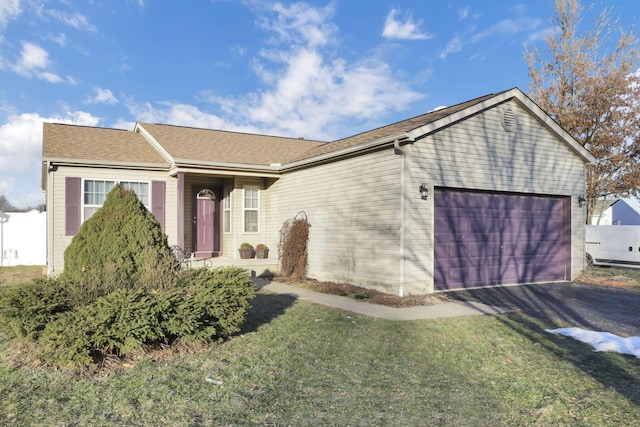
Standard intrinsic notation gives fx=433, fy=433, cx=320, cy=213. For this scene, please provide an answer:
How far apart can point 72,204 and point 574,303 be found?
1234 centimetres

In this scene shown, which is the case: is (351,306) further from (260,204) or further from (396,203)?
(260,204)

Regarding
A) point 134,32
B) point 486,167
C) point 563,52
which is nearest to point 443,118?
point 486,167

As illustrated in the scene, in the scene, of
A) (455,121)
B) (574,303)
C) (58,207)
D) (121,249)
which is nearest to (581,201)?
(574,303)

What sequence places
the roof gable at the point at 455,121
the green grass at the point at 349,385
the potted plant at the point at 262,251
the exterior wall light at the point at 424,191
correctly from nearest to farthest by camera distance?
the green grass at the point at 349,385 → the roof gable at the point at 455,121 → the exterior wall light at the point at 424,191 → the potted plant at the point at 262,251

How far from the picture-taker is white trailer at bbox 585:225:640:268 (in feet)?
48.7

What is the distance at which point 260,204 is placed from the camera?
46.3 feet

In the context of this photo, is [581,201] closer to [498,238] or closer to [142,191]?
[498,238]

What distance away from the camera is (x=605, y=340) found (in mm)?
5762

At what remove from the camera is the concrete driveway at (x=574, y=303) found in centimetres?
703

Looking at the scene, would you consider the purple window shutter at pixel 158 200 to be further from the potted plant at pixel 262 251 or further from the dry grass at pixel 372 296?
the dry grass at pixel 372 296

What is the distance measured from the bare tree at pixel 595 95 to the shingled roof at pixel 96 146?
18.0 meters

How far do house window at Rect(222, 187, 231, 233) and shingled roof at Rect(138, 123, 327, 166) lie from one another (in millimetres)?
1352

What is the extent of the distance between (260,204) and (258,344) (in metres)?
8.96

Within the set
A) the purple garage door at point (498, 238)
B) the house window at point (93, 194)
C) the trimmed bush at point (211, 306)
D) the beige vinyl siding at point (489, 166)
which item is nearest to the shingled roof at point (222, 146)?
the house window at point (93, 194)
